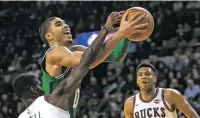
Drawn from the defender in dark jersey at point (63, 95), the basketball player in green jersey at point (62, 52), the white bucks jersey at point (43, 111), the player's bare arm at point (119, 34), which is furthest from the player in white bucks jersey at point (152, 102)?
the white bucks jersey at point (43, 111)

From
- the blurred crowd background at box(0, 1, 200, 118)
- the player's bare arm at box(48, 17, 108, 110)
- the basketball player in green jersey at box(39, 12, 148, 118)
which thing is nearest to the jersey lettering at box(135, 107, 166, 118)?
the basketball player in green jersey at box(39, 12, 148, 118)

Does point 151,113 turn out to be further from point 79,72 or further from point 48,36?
point 79,72

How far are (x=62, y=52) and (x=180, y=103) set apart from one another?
89.3 inches

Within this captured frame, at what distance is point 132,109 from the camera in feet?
20.9

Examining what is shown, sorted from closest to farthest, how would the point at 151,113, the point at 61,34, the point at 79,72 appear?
the point at 79,72 < the point at 61,34 < the point at 151,113

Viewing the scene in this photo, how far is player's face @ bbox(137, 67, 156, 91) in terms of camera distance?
622cm

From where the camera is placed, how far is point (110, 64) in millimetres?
12570

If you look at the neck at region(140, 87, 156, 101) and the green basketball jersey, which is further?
the neck at region(140, 87, 156, 101)

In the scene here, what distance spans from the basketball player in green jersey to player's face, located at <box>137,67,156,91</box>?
5.35ft

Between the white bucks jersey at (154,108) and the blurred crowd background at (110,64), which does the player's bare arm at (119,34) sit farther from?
the blurred crowd background at (110,64)

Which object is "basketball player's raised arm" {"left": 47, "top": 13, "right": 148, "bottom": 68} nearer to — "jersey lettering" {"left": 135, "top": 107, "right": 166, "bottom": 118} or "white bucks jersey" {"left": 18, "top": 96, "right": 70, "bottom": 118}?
"white bucks jersey" {"left": 18, "top": 96, "right": 70, "bottom": 118}

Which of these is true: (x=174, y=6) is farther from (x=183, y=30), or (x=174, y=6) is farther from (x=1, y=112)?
(x=1, y=112)

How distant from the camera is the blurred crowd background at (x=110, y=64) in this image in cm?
1095

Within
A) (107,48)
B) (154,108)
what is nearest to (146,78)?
(154,108)
